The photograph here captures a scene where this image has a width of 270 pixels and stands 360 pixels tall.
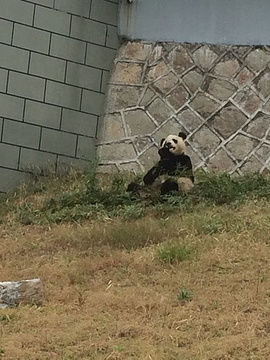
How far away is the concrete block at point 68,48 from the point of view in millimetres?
10039

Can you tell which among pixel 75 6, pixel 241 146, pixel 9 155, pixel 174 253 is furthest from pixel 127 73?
pixel 174 253

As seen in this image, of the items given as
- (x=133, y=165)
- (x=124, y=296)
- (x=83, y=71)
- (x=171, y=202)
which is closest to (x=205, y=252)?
(x=124, y=296)

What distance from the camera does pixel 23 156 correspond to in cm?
979

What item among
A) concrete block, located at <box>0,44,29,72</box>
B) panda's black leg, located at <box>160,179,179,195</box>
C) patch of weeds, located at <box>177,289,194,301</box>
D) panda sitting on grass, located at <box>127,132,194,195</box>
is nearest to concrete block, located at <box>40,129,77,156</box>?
concrete block, located at <box>0,44,29,72</box>

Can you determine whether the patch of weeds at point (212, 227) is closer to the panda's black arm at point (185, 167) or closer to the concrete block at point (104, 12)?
the panda's black arm at point (185, 167)

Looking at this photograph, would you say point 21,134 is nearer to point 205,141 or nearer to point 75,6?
point 75,6

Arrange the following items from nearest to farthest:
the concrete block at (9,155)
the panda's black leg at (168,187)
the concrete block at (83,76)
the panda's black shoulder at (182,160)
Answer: the panda's black leg at (168,187) → the panda's black shoulder at (182,160) → the concrete block at (9,155) → the concrete block at (83,76)

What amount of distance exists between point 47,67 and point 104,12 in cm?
104

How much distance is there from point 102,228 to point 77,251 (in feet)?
1.73

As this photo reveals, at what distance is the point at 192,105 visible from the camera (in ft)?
33.3

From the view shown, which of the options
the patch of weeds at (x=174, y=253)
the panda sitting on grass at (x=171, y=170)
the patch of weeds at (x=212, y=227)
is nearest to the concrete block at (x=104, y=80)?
the panda sitting on grass at (x=171, y=170)

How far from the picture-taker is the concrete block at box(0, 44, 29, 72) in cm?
970

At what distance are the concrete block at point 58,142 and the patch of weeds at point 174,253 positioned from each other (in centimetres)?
356

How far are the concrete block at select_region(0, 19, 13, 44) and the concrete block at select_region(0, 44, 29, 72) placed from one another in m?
0.07
